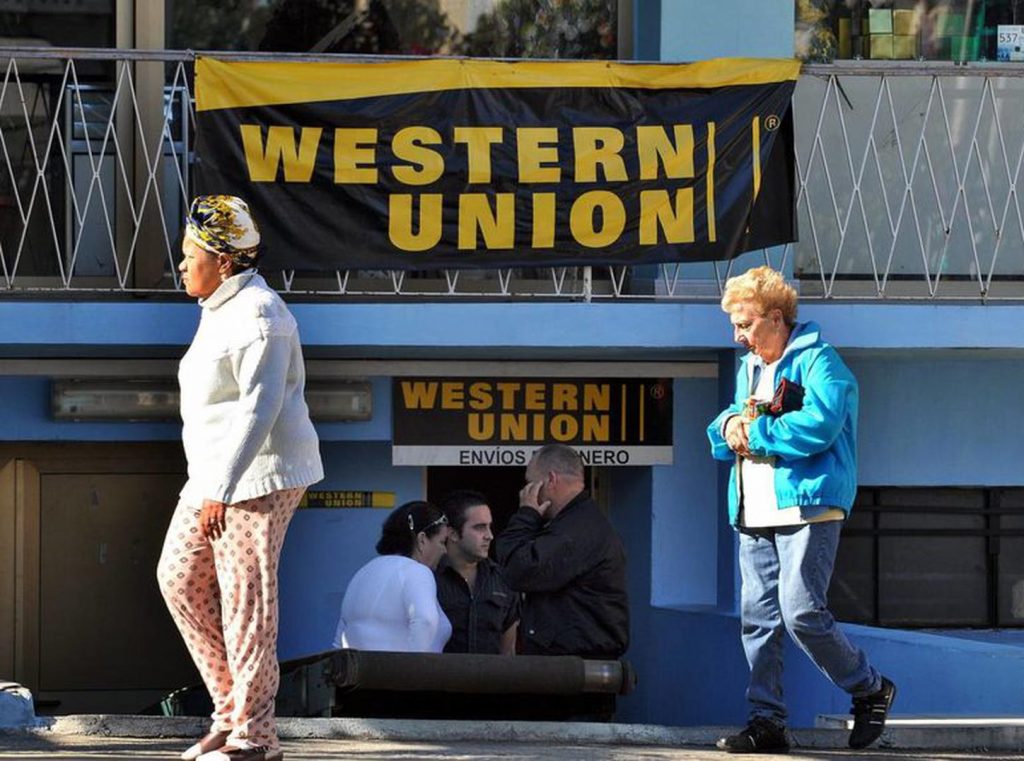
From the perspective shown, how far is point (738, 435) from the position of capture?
650 centimetres

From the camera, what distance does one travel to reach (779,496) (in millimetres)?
6434

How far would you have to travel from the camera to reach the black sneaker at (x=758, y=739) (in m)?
6.60

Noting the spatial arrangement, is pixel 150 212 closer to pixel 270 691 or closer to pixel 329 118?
pixel 329 118

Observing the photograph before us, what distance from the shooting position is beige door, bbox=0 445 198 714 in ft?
33.1

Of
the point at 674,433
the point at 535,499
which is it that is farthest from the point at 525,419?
the point at 535,499

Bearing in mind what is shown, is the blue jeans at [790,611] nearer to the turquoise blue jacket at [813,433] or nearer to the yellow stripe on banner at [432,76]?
the turquoise blue jacket at [813,433]

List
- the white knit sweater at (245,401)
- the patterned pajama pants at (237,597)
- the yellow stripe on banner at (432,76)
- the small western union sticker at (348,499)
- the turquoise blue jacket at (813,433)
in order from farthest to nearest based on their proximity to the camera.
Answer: the small western union sticker at (348,499) → the yellow stripe on banner at (432,76) → the turquoise blue jacket at (813,433) → the patterned pajama pants at (237,597) → the white knit sweater at (245,401)

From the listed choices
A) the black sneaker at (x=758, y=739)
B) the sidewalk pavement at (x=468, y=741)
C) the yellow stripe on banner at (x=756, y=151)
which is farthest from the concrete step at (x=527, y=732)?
the yellow stripe on banner at (x=756, y=151)

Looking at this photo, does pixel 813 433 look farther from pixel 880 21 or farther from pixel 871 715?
pixel 880 21

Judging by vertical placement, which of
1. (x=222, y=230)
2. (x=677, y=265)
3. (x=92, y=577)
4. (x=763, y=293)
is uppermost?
(x=677, y=265)

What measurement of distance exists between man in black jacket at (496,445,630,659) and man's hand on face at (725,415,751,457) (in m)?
1.55

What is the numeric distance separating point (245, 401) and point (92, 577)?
4.90 m

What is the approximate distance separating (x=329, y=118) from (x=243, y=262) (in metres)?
A: 3.03

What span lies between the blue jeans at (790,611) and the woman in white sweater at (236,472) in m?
1.64
